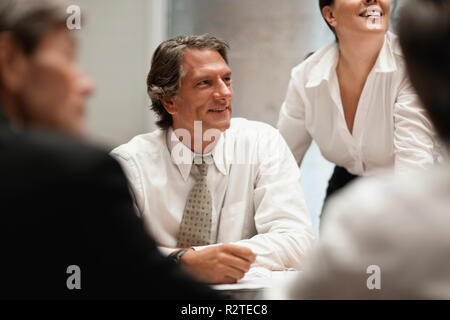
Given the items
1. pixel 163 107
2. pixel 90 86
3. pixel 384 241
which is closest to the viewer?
pixel 384 241

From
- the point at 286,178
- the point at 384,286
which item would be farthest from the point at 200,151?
the point at 384,286

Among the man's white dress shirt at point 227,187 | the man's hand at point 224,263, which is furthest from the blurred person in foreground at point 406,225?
the man's white dress shirt at point 227,187

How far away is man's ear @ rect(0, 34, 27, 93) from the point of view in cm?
94

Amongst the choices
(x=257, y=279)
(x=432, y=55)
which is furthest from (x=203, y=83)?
(x=432, y=55)

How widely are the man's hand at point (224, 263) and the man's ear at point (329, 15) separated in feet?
4.67

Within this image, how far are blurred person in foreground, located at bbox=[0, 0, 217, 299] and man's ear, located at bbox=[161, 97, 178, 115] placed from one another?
1520 millimetres

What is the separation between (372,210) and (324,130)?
2.02 metres

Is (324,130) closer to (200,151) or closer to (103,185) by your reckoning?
(200,151)

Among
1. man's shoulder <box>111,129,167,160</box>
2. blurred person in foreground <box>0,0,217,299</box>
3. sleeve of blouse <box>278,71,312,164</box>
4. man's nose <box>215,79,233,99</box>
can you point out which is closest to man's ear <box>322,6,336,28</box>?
sleeve of blouse <box>278,71,312,164</box>

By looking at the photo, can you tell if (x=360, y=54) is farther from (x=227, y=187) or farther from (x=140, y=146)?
(x=140, y=146)

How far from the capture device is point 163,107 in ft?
8.44

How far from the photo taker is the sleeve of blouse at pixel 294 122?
2.88 m

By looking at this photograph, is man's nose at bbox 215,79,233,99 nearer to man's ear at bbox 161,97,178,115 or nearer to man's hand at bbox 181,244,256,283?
man's ear at bbox 161,97,178,115

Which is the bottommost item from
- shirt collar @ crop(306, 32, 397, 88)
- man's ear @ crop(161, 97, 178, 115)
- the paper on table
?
the paper on table
